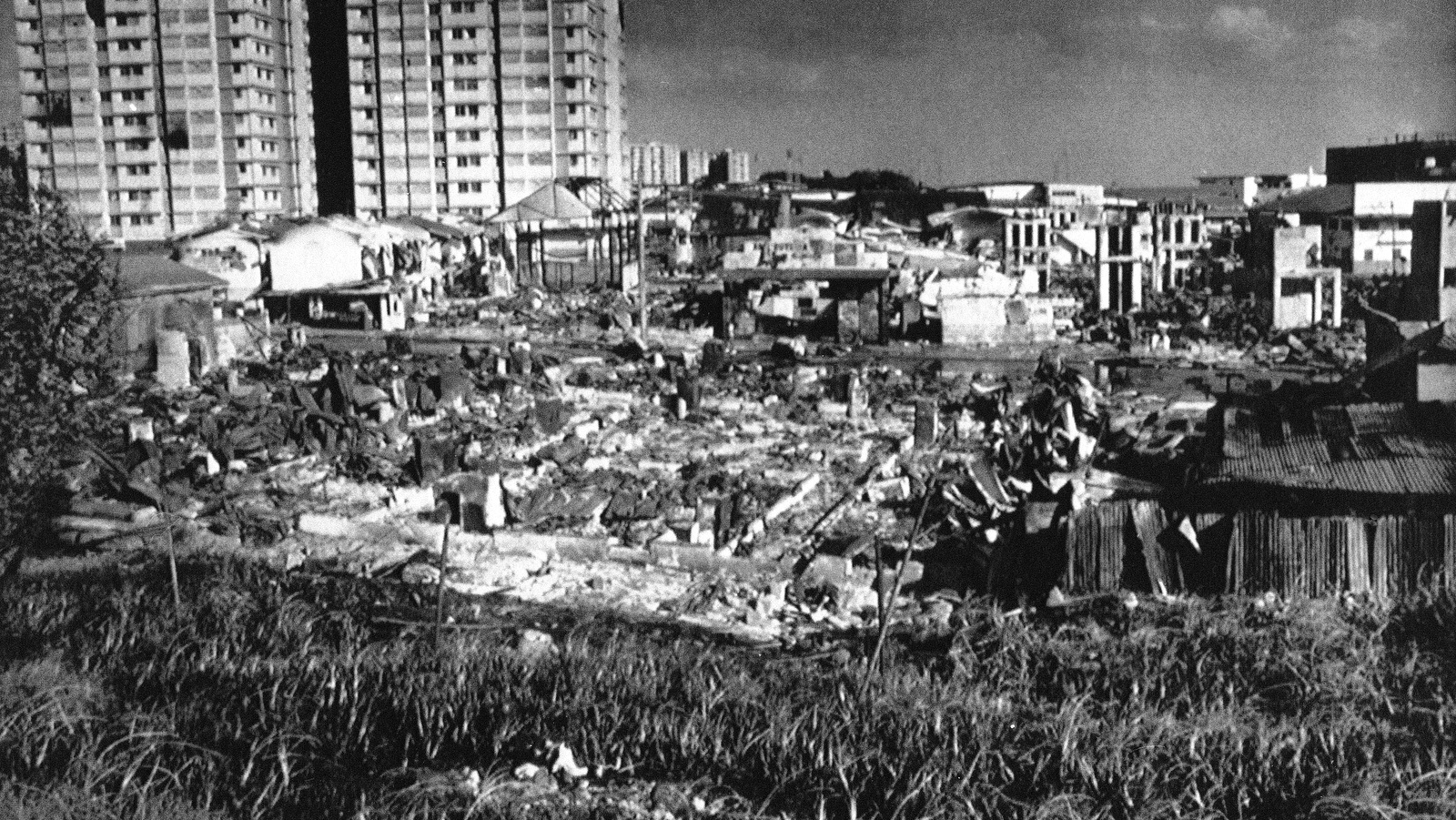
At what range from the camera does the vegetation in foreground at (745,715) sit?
23.4ft

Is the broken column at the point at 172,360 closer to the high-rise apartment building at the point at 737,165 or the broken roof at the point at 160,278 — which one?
the broken roof at the point at 160,278

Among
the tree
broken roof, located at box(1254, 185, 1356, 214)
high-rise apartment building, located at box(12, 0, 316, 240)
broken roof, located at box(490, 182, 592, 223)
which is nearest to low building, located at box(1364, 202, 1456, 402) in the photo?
the tree

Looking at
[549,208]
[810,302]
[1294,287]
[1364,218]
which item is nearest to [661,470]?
[810,302]

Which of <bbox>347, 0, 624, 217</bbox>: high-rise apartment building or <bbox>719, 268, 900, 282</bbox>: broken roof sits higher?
<bbox>347, 0, 624, 217</bbox>: high-rise apartment building

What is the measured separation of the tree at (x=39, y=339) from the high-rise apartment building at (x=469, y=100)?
178ft

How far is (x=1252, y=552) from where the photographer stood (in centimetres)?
1090

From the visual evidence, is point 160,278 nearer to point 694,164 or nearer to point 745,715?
point 745,715

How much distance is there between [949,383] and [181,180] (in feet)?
160

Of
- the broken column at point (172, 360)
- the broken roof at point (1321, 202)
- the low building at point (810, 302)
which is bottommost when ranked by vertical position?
the broken column at point (172, 360)

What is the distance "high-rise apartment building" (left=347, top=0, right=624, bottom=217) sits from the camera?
63406 mm

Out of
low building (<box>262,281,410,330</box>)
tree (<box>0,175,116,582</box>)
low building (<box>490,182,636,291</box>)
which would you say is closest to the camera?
tree (<box>0,175,116,582</box>)

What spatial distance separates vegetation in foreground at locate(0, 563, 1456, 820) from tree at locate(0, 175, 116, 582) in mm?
1165

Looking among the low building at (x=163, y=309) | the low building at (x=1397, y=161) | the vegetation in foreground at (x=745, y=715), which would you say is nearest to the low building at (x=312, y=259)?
the low building at (x=163, y=309)

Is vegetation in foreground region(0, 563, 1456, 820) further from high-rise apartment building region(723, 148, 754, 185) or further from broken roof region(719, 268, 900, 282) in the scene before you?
high-rise apartment building region(723, 148, 754, 185)
